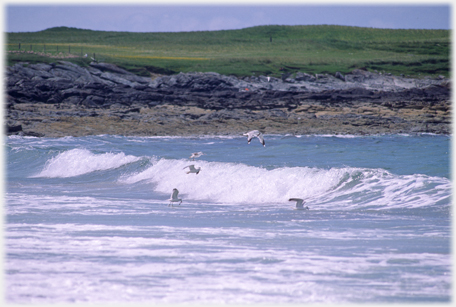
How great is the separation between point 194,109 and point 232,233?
79.0 ft

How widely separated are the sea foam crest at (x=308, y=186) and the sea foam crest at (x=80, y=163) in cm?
271

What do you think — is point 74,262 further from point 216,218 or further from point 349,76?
point 349,76

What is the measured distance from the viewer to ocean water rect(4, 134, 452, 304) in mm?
5965

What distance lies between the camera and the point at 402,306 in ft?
18.1

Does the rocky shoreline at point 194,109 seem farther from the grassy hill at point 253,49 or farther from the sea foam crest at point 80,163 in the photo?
the grassy hill at point 253,49

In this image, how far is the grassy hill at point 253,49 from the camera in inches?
2354

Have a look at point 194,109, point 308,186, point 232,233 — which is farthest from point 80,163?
point 194,109

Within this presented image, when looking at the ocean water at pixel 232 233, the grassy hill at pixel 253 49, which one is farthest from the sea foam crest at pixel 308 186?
the grassy hill at pixel 253 49

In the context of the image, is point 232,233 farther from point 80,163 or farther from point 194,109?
point 194,109

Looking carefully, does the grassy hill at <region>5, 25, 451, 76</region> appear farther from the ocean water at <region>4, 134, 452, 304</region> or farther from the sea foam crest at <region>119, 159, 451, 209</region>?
the ocean water at <region>4, 134, 452, 304</region>

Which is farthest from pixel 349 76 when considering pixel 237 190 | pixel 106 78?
pixel 237 190

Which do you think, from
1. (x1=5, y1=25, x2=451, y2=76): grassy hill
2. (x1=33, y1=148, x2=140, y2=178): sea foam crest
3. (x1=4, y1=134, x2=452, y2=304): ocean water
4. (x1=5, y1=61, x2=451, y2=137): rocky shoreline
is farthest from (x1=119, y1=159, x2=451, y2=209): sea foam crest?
(x1=5, y1=25, x2=451, y2=76): grassy hill

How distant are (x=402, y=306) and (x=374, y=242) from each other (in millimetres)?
2380

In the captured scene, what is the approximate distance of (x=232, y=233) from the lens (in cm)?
866
